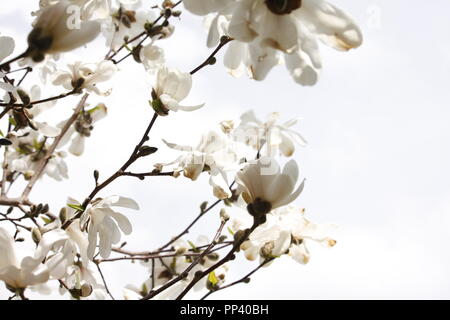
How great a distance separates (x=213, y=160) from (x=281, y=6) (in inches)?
28.4

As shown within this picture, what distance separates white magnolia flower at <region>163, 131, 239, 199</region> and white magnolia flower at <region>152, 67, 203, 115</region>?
12 cm

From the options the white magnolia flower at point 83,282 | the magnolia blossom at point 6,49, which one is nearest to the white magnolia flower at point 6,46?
the magnolia blossom at point 6,49

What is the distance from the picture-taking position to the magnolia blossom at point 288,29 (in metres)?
0.74

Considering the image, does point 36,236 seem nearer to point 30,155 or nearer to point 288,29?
point 288,29

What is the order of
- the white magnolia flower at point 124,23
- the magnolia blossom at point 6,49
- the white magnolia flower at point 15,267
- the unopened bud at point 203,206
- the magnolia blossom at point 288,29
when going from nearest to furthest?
the magnolia blossom at point 288,29, the white magnolia flower at point 15,267, the magnolia blossom at point 6,49, the unopened bud at point 203,206, the white magnolia flower at point 124,23

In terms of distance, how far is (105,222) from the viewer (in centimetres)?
130

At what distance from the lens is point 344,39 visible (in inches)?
30.2

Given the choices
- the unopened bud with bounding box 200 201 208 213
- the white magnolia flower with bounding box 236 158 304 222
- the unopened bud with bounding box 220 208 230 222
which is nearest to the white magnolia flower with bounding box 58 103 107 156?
the unopened bud with bounding box 200 201 208 213

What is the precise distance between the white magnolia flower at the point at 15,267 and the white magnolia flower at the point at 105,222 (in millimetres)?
291

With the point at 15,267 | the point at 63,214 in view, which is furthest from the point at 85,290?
the point at 15,267

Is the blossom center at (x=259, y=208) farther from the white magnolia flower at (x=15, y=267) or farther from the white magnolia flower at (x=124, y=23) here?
the white magnolia flower at (x=124, y=23)

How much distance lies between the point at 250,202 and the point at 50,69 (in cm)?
104
